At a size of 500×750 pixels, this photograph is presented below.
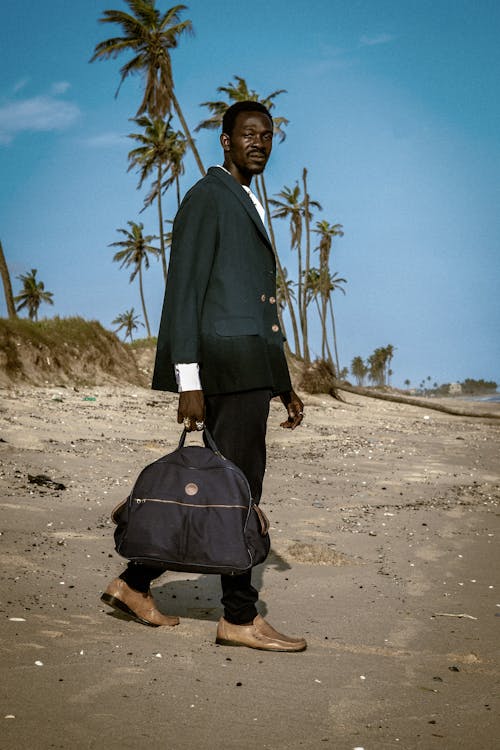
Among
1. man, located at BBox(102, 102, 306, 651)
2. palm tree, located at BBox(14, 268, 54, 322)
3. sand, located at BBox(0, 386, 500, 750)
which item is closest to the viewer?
sand, located at BBox(0, 386, 500, 750)

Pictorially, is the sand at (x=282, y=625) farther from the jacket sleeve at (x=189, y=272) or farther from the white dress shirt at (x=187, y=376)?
the jacket sleeve at (x=189, y=272)

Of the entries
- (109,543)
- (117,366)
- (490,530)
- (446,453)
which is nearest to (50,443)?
(109,543)

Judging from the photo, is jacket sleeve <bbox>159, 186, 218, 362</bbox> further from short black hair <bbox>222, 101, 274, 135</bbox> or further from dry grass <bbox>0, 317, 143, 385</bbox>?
dry grass <bbox>0, 317, 143, 385</bbox>

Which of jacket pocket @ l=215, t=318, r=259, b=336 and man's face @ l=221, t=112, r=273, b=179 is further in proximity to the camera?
man's face @ l=221, t=112, r=273, b=179

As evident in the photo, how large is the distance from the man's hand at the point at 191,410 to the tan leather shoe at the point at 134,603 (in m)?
0.90

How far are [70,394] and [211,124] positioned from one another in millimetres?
19376

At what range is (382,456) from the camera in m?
10.8

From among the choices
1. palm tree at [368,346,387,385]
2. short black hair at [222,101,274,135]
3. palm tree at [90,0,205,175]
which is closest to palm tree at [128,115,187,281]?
palm tree at [90,0,205,175]

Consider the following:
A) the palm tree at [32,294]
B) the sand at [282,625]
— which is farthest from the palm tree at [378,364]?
the sand at [282,625]

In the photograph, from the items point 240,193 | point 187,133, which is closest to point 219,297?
point 240,193

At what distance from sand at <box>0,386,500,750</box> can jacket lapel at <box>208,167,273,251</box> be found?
6.33ft

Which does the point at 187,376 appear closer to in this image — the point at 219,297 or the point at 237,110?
the point at 219,297

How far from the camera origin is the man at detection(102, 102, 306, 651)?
3.20 meters

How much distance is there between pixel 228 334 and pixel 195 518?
0.81 meters
